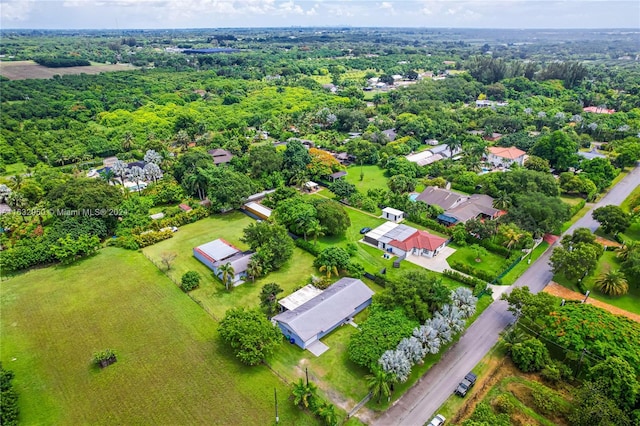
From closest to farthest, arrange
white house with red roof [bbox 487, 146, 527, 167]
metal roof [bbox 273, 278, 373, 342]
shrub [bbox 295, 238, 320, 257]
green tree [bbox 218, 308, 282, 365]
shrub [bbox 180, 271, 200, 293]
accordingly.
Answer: green tree [bbox 218, 308, 282, 365], metal roof [bbox 273, 278, 373, 342], shrub [bbox 180, 271, 200, 293], shrub [bbox 295, 238, 320, 257], white house with red roof [bbox 487, 146, 527, 167]

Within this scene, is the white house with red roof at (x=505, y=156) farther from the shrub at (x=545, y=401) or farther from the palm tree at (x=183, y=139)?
the palm tree at (x=183, y=139)

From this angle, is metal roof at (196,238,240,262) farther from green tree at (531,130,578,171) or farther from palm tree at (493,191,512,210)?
green tree at (531,130,578,171)

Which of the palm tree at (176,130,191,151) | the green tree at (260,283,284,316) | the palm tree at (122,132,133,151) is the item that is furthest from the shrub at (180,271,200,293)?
the palm tree at (122,132,133,151)

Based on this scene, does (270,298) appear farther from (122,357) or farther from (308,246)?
(122,357)

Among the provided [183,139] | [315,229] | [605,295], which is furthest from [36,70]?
[605,295]

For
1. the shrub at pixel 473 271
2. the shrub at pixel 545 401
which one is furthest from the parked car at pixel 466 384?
the shrub at pixel 473 271

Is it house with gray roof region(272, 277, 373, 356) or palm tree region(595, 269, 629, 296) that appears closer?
house with gray roof region(272, 277, 373, 356)
